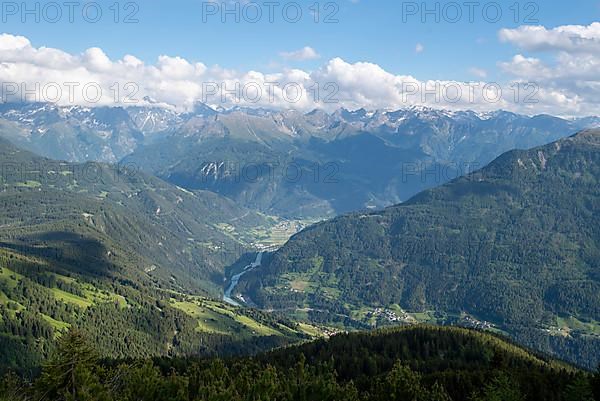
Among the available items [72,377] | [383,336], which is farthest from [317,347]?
[72,377]

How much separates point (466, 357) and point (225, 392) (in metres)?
106

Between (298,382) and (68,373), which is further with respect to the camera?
(298,382)

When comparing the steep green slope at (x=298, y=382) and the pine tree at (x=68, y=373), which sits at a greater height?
the pine tree at (x=68, y=373)

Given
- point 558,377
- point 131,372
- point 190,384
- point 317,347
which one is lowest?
point 317,347

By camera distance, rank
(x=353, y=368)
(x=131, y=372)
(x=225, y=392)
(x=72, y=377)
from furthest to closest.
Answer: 1. (x=353, y=368)
2. (x=131, y=372)
3. (x=225, y=392)
4. (x=72, y=377)

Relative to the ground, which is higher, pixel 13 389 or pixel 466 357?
pixel 13 389

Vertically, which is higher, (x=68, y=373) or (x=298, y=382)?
(x=68, y=373)

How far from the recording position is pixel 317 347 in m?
174

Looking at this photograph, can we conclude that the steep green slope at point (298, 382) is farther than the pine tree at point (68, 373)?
Yes

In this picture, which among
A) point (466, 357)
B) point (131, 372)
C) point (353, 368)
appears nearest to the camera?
point (131, 372)

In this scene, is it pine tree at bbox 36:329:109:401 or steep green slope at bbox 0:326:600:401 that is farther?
steep green slope at bbox 0:326:600:401

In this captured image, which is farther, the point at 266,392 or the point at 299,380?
the point at 299,380

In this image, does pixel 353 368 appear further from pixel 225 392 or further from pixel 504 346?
pixel 225 392

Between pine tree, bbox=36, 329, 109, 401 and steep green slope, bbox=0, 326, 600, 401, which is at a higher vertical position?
pine tree, bbox=36, 329, 109, 401
